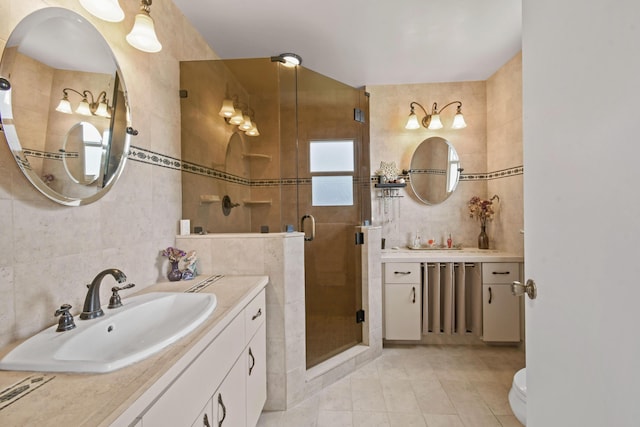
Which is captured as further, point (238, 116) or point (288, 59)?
point (238, 116)

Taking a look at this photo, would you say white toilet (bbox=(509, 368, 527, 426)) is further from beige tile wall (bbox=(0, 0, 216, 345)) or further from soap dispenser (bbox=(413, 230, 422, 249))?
beige tile wall (bbox=(0, 0, 216, 345))

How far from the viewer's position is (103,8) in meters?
1.05

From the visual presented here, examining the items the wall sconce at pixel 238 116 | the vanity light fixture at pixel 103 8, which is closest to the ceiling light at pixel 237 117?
the wall sconce at pixel 238 116

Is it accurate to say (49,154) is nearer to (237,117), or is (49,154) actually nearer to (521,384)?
(237,117)

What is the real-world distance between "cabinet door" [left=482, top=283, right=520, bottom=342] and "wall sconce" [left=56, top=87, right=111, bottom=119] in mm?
2905

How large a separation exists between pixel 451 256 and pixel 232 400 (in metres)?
2.05

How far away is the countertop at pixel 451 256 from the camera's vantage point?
237 cm

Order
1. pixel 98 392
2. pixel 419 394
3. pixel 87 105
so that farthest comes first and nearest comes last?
pixel 419 394 < pixel 87 105 < pixel 98 392

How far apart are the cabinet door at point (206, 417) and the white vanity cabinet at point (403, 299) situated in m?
1.79

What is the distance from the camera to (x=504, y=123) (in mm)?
2562

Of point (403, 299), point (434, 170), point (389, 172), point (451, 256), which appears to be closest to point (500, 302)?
point (451, 256)

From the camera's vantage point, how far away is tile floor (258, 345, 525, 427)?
1.63 metres

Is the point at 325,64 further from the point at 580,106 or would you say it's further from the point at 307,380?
the point at 307,380

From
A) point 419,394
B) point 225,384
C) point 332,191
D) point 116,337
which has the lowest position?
point 419,394
